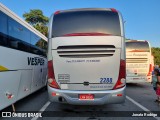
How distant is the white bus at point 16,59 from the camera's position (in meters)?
6.45

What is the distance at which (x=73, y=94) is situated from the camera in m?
6.83

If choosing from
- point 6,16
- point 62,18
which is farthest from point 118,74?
point 6,16

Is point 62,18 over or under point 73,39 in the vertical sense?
over

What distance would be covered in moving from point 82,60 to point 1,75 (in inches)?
88.8

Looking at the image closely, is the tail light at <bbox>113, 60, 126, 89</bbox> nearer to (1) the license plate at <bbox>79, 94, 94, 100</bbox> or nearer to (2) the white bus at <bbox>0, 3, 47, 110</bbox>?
(1) the license plate at <bbox>79, 94, 94, 100</bbox>

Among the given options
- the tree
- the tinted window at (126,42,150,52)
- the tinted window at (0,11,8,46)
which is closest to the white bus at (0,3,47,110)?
the tinted window at (0,11,8,46)

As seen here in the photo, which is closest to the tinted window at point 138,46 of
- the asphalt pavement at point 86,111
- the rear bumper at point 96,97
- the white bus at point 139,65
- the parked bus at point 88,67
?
the white bus at point 139,65

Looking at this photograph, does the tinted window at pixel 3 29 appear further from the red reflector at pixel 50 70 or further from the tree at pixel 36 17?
the tree at pixel 36 17

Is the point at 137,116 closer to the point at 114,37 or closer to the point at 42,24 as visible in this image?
the point at 114,37

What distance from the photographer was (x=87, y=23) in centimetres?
720

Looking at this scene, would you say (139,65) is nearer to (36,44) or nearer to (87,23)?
(36,44)

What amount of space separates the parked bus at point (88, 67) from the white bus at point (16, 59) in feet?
3.76

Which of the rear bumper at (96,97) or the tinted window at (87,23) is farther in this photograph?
the tinted window at (87,23)

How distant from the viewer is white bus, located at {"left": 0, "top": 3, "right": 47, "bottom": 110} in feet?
21.1
